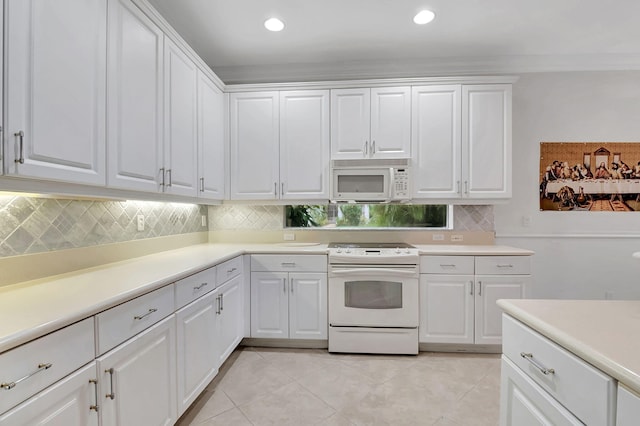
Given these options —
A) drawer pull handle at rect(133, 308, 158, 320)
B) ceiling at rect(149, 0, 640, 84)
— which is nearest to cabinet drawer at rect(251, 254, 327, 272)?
drawer pull handle at rect(133, 308, 158, 320)

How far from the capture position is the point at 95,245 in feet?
5.90

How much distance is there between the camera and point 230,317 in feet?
7.77

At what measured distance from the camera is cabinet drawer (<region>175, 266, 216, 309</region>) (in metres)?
1.66

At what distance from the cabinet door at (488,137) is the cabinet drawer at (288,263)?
1614 mm

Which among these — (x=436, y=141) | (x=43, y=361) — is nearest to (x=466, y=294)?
(x=436, y=141)

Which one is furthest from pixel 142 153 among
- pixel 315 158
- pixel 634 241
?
pixel 634 241

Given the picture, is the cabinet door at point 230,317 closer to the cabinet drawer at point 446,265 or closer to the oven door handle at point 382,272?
the oven door handle at point 382,272

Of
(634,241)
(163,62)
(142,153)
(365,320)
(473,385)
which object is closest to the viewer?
(142,153)

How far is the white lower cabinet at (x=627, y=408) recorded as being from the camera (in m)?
0.64

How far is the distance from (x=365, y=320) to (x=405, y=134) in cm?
174

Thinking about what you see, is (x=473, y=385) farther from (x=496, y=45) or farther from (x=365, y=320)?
(x=496, y=45)

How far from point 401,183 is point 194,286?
6.40ft

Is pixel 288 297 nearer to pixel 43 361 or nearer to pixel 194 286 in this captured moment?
pixel 194 286

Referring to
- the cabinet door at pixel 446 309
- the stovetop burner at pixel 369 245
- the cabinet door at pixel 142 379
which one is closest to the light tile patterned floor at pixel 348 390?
the cabinet door at pixel 446 309
